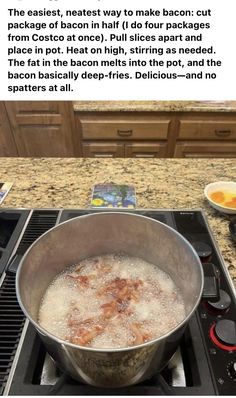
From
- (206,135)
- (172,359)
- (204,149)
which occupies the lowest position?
(204,149)

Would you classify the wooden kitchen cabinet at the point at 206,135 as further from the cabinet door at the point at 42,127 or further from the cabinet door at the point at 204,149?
the cabinet door at the point at 42,127

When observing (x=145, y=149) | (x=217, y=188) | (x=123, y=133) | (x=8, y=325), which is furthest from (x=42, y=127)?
(x=8, y=325)

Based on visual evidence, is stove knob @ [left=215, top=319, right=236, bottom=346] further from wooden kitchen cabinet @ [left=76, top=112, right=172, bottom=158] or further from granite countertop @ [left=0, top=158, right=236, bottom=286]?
wooden kitchen cabinet @ [left=76, top=112, right=172, bottom=158]

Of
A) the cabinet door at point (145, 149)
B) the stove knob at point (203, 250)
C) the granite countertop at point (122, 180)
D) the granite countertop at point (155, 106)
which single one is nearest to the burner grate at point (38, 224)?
the granite countertop at point (122, 180)

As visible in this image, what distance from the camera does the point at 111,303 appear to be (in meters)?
0.52

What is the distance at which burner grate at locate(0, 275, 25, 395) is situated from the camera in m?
0.45

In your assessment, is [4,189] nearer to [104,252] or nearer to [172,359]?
[104,252]

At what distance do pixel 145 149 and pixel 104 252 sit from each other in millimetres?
1401

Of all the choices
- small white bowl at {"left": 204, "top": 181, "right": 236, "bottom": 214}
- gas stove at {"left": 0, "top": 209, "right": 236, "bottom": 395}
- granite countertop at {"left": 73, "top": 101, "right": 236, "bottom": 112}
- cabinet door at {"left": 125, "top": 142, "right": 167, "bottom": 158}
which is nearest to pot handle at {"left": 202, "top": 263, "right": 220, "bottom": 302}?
gas stove at {"left": 0, "top": 209, "right": 236, "bottom": 395}

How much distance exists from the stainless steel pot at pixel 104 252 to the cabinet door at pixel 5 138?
1.57 meters

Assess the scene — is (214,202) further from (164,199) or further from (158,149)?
(158,149)

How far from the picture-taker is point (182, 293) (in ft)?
1.74

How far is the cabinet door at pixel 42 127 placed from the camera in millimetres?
1833

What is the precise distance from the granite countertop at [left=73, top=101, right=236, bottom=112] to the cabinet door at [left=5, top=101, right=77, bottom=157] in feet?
0.43
